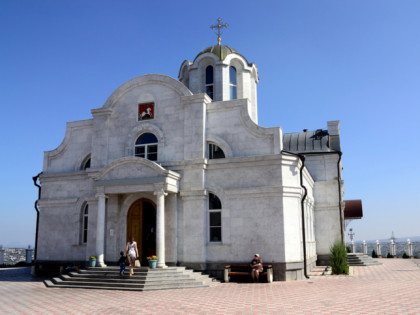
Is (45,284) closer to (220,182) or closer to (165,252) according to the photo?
(165,252)

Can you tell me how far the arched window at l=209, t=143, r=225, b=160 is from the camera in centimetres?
2062

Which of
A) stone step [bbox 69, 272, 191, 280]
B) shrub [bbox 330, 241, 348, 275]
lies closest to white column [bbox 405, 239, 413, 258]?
shrub [bbox 330, 241, 348, 275]

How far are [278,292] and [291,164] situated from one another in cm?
660

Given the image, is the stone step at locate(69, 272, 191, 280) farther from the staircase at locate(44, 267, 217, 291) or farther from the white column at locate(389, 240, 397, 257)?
the white column at locate(389, 240, 397, 257)

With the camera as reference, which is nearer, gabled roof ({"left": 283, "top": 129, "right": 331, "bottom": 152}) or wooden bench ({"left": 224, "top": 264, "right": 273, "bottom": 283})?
wooden bench ({"left": 224, "top": 264, "right": 273, "bottom": 283})

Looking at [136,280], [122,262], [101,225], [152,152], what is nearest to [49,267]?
[101,225]

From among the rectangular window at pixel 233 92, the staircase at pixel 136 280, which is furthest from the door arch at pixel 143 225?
the rectangular window at pixel 233 92

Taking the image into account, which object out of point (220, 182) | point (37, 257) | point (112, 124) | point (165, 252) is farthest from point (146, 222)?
point (37, 257)

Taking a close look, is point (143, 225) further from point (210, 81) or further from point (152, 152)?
point (210, 81)

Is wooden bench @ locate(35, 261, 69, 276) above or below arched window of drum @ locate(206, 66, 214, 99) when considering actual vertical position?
below

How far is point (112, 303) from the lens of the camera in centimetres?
1294

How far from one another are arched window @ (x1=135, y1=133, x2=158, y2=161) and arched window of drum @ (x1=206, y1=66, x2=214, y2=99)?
18.9ft

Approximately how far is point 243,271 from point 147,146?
26.7 feet

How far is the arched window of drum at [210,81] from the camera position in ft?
83.0
